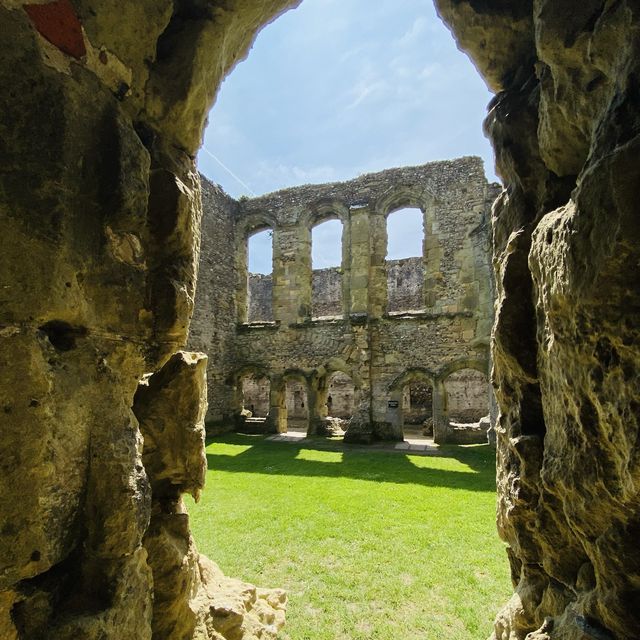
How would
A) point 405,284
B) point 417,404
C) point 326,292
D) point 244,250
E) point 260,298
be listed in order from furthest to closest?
point 260,298 < point 326,292 < point 405,284 < point 417,404 < point 244,250

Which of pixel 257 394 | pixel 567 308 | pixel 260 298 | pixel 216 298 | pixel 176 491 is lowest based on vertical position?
pixel 257 394

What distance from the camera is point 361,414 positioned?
12578 millimetres

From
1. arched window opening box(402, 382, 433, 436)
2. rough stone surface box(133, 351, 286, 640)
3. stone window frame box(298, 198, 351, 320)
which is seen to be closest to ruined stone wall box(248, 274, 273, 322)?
stone window frame box(298, 198, 351, 320)

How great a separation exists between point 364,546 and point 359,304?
9.47m

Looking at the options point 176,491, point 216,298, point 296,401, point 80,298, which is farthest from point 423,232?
point 80,298

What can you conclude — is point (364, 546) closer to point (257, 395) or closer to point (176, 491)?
point (176, 491)

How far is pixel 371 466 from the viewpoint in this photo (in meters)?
8.54

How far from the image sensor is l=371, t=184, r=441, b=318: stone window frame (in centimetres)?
1308

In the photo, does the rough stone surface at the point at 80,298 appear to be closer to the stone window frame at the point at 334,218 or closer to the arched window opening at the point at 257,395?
the stone window frame at the point at 334,218

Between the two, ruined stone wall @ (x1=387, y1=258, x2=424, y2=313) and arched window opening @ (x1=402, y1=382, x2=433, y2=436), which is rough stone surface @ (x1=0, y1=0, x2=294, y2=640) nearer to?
arched window opening @ (x1=402, y1=382, x2=433, y2=436)

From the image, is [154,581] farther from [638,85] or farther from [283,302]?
[283,302]

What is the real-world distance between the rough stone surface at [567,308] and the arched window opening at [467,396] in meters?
15.5

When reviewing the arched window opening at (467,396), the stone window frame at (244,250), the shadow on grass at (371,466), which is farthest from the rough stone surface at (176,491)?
the arched window opening at (467,396)

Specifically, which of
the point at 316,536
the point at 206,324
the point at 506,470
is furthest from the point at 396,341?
the point at 506,470
